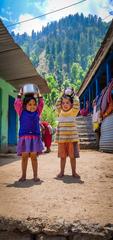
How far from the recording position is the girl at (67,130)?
4738mm

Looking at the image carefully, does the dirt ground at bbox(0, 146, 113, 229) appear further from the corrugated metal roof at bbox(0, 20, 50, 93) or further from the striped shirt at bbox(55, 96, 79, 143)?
the corrugated metal roof at bbox(0, 20, 50, 93)

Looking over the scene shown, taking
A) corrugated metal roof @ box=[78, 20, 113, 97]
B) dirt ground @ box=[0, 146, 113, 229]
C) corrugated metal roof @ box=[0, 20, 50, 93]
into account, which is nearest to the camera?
dirt ground @ box=[0, 146, 113, 229]

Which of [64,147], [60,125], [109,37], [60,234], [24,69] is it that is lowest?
[60,234]

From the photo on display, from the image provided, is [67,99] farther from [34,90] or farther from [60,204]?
[60,204]

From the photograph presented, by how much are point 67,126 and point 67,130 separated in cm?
7

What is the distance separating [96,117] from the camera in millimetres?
10953

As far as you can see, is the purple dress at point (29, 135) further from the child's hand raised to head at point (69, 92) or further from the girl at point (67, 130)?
the child's hand raised to head at point (69, 92)

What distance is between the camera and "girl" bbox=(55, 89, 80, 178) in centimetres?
474

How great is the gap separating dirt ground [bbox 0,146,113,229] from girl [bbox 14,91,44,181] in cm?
29

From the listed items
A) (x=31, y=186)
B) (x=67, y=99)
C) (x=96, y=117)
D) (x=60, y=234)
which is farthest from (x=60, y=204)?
(x=96, y=117)

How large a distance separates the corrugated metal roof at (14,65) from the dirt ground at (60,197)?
9.76 ft

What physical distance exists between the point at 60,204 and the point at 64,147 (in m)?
1.77

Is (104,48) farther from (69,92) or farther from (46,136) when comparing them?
(69,92)

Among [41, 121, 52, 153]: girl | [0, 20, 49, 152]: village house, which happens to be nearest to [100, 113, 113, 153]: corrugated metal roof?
[41, 121, 52, 153]: girl
